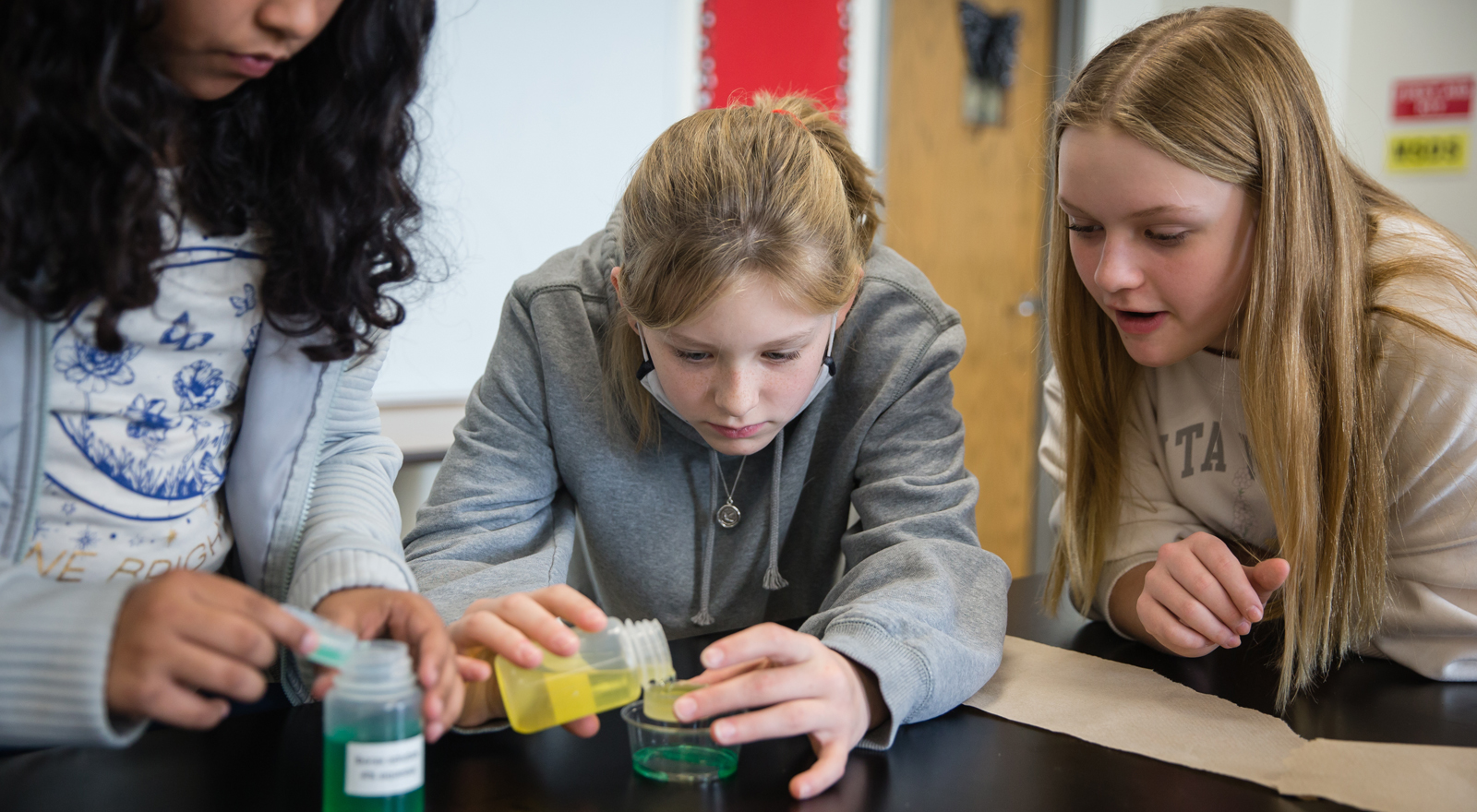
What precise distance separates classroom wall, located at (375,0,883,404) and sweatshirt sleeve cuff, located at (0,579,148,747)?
1.36 m

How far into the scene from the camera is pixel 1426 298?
0.97 meters

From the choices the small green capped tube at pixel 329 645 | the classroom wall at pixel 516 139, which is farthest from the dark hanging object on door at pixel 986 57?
the small green capped tube at pixel 329 645

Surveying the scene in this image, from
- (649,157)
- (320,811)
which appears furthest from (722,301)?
(320,811)

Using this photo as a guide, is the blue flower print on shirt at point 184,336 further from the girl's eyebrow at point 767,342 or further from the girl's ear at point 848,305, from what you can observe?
the girl's ear at point 848,305

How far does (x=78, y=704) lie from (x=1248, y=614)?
841 millimetres

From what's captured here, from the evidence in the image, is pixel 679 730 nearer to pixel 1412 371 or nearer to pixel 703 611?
pixel 703 611

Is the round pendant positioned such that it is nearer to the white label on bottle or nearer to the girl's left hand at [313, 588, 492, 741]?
the girl's left hand at [313, 588, 492, 741]

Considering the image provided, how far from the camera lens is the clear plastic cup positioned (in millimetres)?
721

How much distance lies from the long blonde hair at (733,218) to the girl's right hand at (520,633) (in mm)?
300

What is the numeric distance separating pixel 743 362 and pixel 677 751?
35 cm

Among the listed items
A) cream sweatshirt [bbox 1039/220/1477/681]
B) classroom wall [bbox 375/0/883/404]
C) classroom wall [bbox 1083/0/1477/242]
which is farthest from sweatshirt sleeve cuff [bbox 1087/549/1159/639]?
classroom wall [bbox 1083/0/1477/242]

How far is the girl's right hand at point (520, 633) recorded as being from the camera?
0.71 m

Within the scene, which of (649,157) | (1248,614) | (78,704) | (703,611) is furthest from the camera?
(703,611)

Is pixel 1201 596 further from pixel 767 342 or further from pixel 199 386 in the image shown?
pixel 199 386
